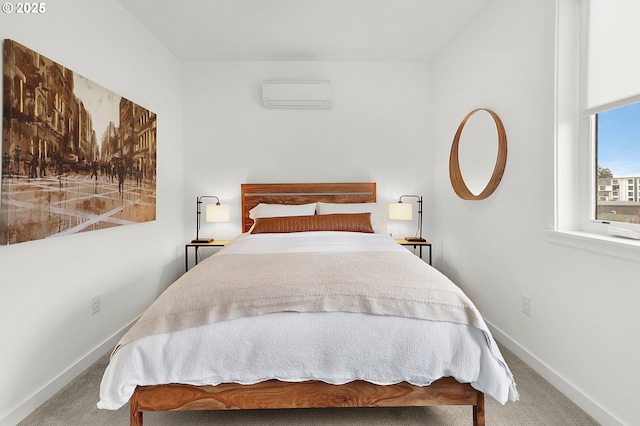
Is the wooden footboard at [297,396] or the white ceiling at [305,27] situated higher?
the white ceiling at [305,27]

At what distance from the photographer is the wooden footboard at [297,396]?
4.88 ft

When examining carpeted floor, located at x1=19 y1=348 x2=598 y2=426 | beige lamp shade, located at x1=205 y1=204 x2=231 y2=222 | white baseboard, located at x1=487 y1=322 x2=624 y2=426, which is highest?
beige lamp shade, located at x1=205 y1=204 x2=231 y2=222

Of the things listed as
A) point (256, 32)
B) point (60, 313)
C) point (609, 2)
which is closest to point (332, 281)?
point (60, 313)

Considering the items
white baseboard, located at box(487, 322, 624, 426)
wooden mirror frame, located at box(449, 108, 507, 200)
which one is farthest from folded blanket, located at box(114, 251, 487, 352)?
wooden mirror frame, located at box(449, 108, 507, 200)

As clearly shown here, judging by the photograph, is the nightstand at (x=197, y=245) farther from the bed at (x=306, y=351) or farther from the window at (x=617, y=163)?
the window at (x=617, y=163)

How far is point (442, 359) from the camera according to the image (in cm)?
147

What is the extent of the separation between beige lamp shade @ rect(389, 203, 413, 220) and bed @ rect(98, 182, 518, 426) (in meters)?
2.11

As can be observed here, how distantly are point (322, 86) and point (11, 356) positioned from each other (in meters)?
3.33

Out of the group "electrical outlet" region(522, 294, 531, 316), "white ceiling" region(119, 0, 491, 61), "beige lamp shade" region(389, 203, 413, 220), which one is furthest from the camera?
"beige lamp shade" region(389, 203, 413, 220)

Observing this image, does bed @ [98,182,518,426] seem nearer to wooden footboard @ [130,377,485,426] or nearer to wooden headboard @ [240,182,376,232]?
wooden footboard @ [130,377,485,426]

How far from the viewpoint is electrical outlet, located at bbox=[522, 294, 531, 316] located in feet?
7.35

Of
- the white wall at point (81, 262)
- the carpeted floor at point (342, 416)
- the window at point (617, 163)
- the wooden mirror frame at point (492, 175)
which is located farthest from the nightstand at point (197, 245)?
the window at point (617, 163)

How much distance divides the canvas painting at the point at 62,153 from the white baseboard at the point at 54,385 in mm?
844

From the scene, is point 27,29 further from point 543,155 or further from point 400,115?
point 400,115
